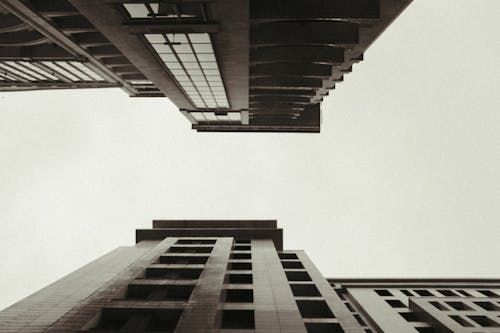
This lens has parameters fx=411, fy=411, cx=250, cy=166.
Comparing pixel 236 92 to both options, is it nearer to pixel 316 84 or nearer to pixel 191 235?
pixel 316 84

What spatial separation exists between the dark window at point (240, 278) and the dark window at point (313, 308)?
546 centimetres

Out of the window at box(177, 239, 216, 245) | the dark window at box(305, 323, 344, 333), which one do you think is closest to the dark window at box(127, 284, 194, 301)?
the dark window at box(305, 323, 344, 333)

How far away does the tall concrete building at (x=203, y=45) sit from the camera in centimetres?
2333

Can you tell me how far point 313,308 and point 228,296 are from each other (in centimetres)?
656

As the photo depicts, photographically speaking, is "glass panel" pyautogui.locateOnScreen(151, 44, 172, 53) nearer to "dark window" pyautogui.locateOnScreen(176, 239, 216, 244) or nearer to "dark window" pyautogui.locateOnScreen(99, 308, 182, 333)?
"dark window" pyautogui.locateOnScreen(99, 308, 182, 333)

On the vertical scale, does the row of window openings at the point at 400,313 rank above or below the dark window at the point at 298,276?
below

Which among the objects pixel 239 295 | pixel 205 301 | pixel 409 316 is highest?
pixel 205 301

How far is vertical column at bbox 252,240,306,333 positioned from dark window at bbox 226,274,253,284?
0.78 m

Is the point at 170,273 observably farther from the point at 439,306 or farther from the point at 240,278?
the point at 439,306

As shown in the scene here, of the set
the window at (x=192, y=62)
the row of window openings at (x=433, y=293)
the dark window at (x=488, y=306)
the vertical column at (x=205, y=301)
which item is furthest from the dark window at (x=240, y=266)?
the dark window at (x=488, y=306)

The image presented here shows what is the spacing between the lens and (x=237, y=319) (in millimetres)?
27547

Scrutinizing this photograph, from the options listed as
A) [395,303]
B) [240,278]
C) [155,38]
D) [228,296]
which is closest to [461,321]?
[395,303]

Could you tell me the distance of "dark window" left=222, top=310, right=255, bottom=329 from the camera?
1070 inches

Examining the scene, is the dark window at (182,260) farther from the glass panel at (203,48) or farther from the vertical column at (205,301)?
the glass panel at (203,48)
